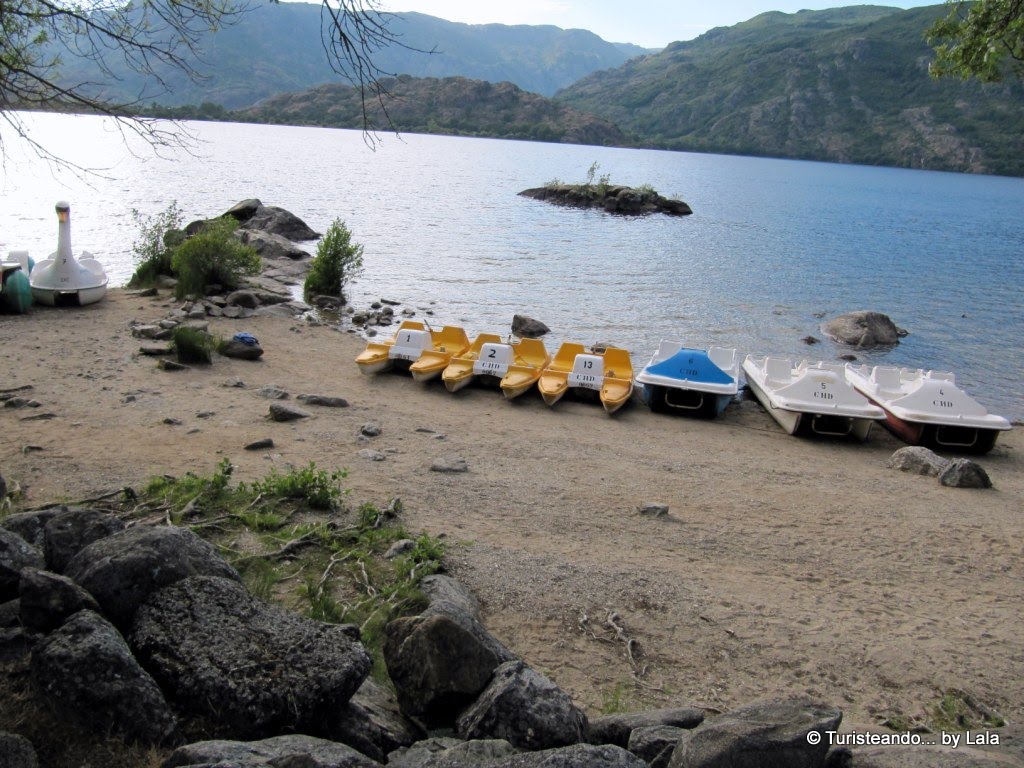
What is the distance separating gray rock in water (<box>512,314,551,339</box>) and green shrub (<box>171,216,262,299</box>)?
6.60 metres

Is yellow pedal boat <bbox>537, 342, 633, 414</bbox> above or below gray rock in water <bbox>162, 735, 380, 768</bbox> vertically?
below

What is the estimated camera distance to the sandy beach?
5.80 m

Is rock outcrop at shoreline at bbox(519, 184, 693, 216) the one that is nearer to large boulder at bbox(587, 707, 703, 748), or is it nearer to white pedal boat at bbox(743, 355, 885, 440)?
white pedal boat at bbox(743, 355, 885, 440)

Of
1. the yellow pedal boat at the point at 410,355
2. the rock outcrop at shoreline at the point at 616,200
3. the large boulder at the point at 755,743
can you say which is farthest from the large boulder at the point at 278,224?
the large boulder at the point at 755,743

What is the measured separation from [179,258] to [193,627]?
1632 cm

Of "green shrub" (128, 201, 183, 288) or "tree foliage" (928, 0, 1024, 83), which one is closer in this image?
"tree foliage" (928, 0, 1024, 83)

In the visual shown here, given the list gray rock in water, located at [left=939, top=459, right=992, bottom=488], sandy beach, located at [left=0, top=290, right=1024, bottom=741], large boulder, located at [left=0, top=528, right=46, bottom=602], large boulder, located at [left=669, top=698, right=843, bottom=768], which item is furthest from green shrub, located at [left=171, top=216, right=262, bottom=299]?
large boulder, located at [left=669, top=698, right=843, bottom=768]

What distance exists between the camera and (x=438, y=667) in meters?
4.12

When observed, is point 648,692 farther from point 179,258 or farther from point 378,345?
point 179,258

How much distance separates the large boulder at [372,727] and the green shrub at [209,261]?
15.7m

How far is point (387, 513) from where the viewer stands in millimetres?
7281

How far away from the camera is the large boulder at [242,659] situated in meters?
3.48

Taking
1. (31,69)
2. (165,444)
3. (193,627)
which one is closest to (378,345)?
(165,444)

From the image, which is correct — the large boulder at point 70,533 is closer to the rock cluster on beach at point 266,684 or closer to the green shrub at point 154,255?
the rock cluster on beach at point 266,684
